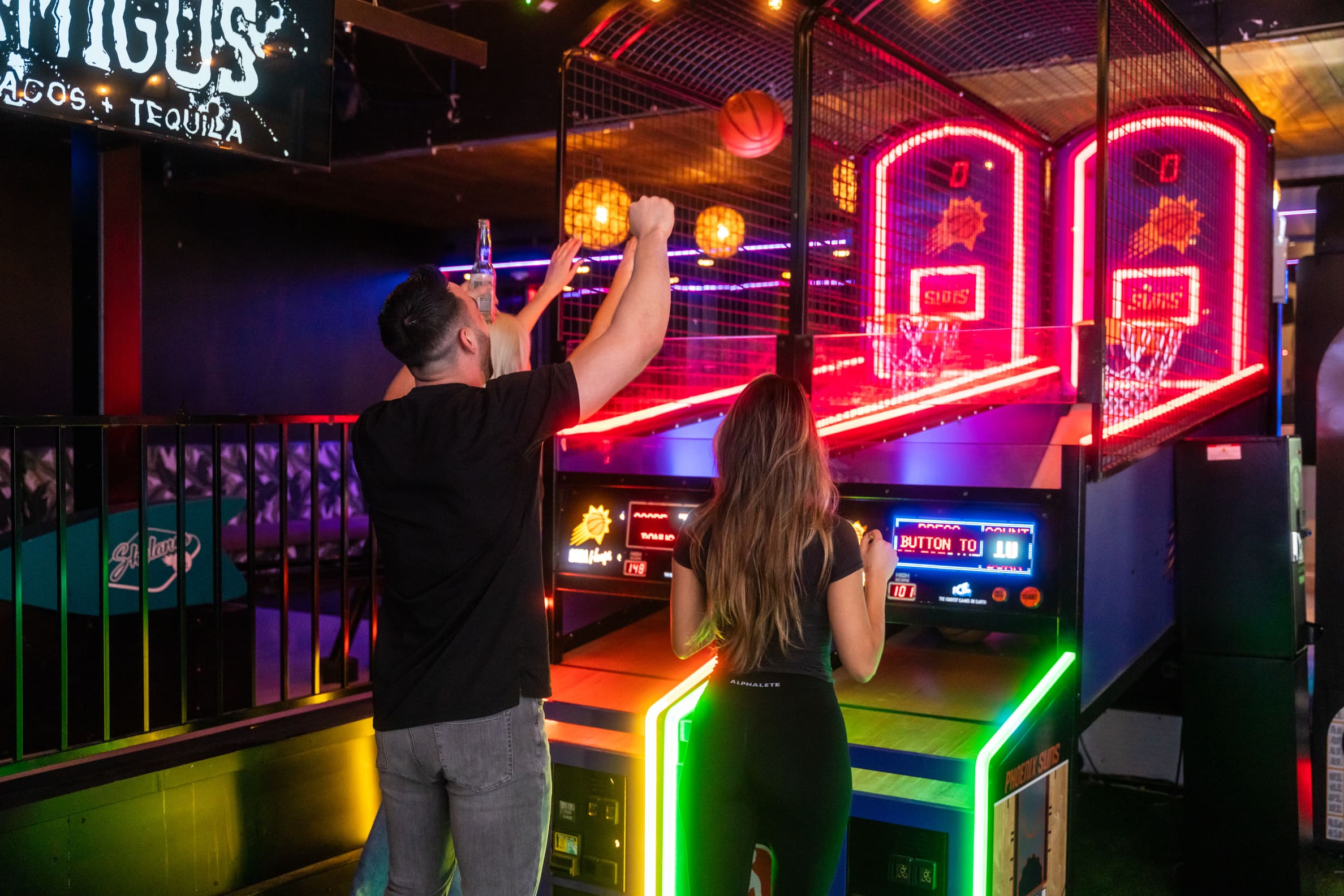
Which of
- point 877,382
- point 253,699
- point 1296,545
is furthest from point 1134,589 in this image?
point 253,699

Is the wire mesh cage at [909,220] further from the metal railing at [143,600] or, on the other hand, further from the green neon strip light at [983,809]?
the metal railing at [143,600]

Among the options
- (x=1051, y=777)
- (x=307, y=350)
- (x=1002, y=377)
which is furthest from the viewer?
(x=307, y=350)

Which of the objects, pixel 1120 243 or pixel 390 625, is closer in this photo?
pixel 390 625

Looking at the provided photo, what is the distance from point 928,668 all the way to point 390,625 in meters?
1.58

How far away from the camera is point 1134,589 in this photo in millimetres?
3029

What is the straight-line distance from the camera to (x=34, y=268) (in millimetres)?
7109

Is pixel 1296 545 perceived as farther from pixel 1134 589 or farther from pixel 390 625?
pixel 390 625

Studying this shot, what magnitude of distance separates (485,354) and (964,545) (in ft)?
4.27

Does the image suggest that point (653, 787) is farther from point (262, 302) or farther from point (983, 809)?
point (262, 302)

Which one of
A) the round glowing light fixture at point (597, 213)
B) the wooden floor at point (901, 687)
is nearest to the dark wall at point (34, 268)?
the round glowing light fixture at point (597, 213)

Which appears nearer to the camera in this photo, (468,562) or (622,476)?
(468,562)

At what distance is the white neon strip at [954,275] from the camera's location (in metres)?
3.92

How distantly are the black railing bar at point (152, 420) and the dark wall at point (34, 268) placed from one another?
4751mm

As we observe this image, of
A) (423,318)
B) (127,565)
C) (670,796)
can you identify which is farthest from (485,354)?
(127,565)
